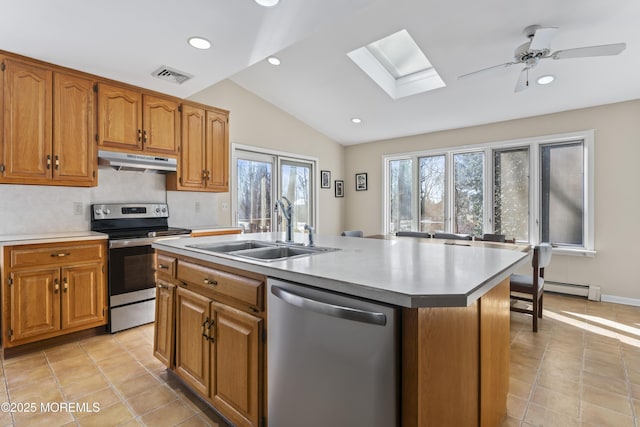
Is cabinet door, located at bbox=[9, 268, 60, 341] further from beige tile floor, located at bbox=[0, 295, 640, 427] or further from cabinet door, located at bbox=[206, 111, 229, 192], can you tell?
cabinet door, located at bbox=[206, 111, 229, 192]

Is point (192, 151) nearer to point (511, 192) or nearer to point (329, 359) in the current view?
point (329, 359)

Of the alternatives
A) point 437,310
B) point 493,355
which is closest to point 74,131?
point 437,310

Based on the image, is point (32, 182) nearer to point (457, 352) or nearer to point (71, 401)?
point (71, 401)

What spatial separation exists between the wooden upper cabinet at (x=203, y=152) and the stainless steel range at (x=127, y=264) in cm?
66

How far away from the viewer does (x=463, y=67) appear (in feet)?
11.2

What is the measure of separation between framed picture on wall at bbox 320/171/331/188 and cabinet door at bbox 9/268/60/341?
4.10 metres

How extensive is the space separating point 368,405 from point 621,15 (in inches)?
136

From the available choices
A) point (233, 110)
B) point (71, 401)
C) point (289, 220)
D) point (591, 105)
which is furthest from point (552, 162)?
point (71, 401)

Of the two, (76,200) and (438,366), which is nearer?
(438,366)

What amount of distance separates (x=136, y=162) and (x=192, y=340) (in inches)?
84.8

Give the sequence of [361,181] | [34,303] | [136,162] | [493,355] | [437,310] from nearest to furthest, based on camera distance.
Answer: [437,310] < [493,355] < [34,303] < [136,162] < [361,181]

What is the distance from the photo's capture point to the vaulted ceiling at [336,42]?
221 centimetres

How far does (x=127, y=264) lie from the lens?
2938 mm

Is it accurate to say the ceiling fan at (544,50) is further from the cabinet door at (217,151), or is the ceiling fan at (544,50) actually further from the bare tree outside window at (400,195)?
the cabinet door at (217,151)
